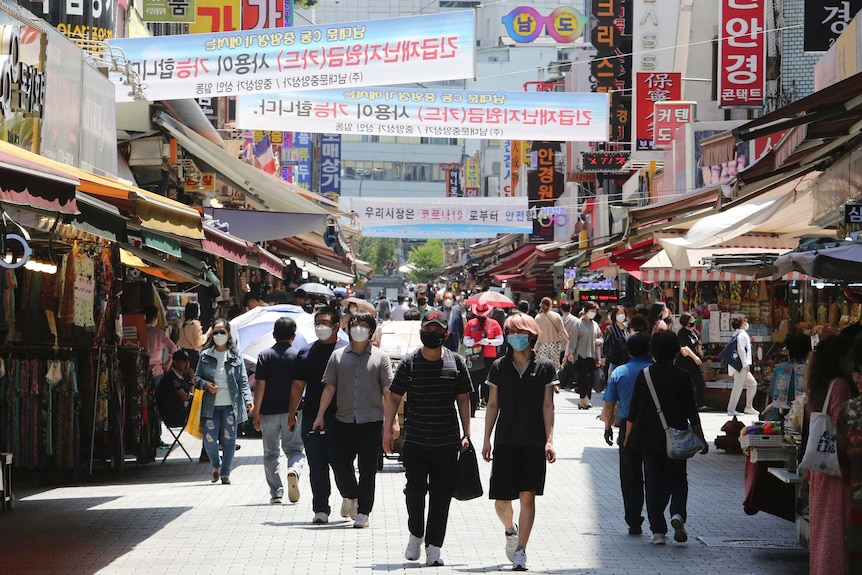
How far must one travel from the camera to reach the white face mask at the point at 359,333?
9812mm

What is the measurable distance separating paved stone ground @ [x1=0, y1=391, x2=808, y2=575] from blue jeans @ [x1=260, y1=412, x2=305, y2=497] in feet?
0.98

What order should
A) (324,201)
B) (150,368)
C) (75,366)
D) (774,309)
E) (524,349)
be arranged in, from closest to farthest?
(524,349) → (75,366) → (150,368) → (774,309) → (324,201)

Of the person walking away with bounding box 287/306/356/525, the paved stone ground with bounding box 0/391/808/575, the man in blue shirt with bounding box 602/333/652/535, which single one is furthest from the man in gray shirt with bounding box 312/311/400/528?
the man in blue shirt with bounding box 602/333/652/535

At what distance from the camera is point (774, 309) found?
21.1m

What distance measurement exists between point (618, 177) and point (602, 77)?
17.2 ft

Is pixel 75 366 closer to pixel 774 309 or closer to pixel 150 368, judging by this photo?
pixel 150 368

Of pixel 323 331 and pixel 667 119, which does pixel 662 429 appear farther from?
pixel 667 119

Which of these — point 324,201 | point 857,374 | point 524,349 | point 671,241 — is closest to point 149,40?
point 671,241

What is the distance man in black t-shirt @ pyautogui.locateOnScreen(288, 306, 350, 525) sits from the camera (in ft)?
33.7

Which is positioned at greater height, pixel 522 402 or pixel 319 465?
pixel 522 402

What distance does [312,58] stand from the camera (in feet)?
51.9

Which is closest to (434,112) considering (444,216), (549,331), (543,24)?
(549,331)

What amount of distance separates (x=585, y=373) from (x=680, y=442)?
12.5 metres

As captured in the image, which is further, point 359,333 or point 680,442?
point 359,333
